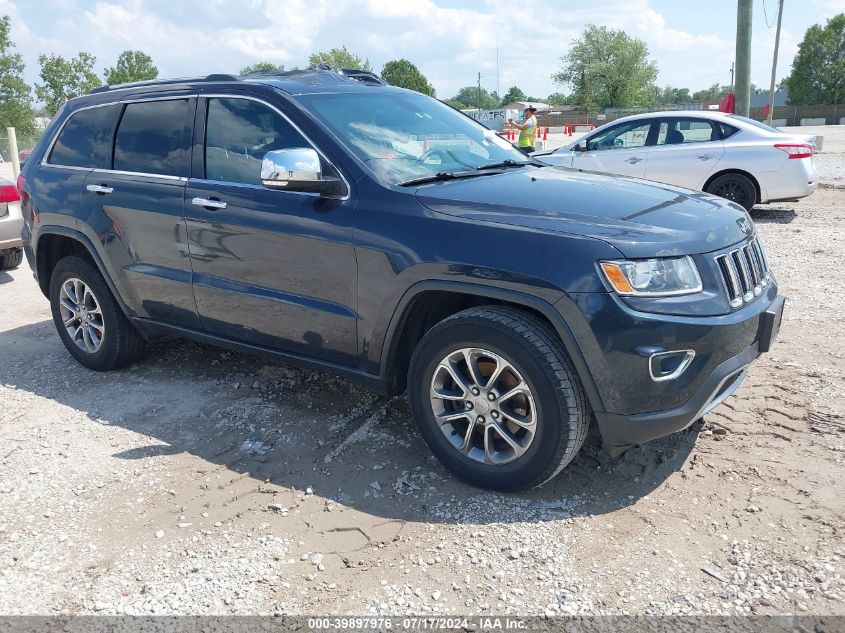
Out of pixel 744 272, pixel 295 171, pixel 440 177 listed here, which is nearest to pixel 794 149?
pixel 744 272

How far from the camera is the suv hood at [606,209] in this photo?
3.06 m

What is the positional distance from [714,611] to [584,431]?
0.86 meters

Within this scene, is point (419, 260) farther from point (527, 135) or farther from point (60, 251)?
point (527, 135)

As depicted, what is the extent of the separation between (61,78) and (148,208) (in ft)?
229

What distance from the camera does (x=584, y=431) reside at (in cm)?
318

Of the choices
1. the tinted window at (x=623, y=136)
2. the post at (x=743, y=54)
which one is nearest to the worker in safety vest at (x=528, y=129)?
the tinted window at (x=623, y=136)

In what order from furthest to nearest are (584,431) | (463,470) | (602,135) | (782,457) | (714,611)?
(602,135) < (782,457) < (463,470) < (584,431) < (714,611)

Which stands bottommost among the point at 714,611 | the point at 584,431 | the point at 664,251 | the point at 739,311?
the point at 714,611

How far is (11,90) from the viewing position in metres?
57.4

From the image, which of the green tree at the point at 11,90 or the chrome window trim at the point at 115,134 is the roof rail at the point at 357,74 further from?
the green tree at the point at 11,90

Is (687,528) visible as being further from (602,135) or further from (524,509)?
(602,135)

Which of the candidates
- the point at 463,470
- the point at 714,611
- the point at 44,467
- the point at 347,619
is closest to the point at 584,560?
the point at 714,611

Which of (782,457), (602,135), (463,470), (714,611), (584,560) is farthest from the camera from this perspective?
(602,135)

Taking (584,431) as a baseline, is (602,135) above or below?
above
